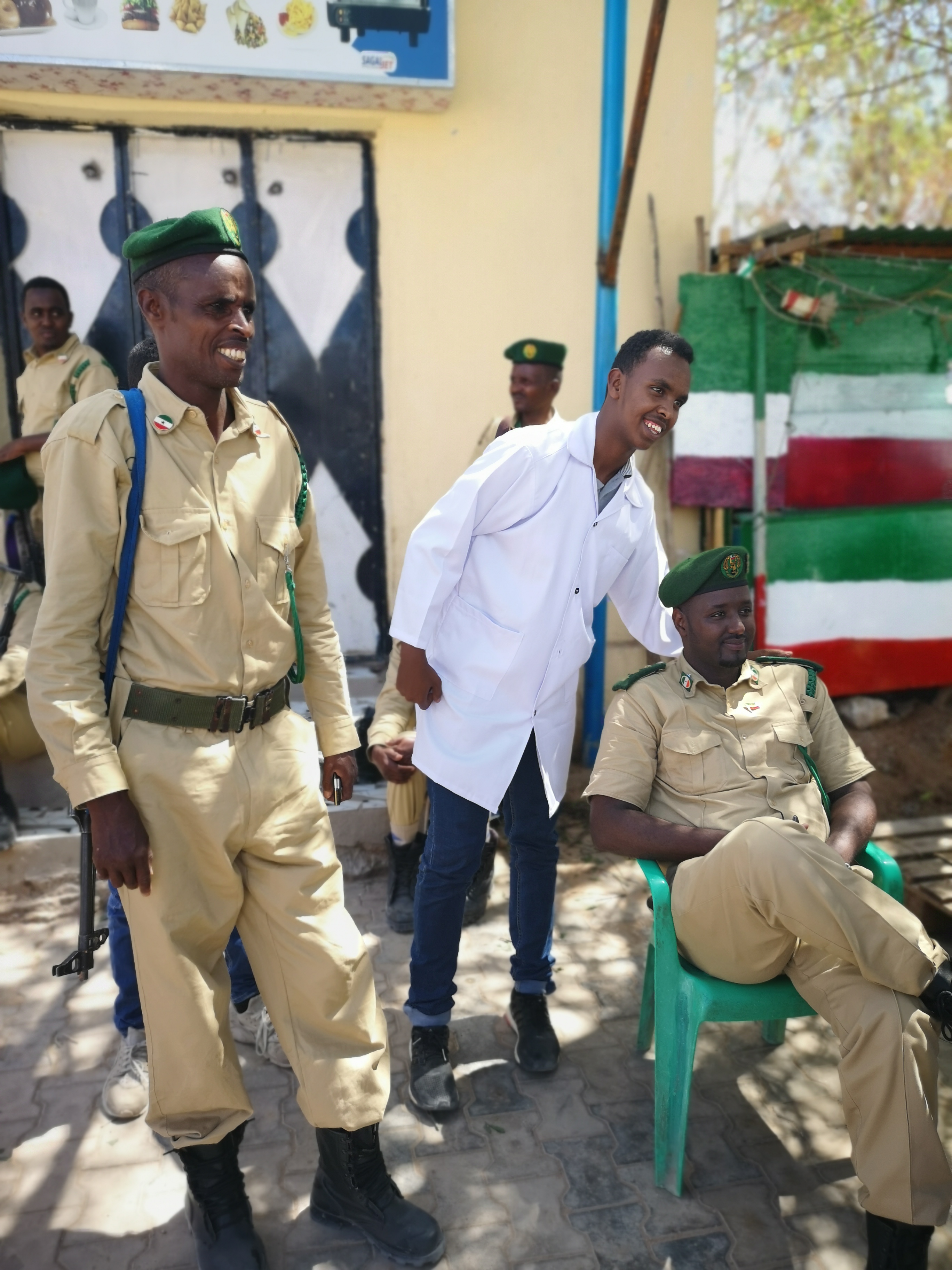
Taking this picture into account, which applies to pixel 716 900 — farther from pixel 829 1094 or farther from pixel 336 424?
pixel 336 424

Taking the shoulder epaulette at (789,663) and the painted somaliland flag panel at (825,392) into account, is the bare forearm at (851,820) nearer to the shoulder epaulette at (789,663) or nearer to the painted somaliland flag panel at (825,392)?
the shoulder epaulette at (789,663)

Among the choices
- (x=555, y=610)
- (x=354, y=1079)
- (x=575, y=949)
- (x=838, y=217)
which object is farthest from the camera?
(x=838, y=217)

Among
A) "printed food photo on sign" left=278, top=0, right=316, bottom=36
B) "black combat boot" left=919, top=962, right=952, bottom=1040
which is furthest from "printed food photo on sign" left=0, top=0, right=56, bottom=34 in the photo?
"black combat boot" left=919, top=962, right=952, bottom=1040

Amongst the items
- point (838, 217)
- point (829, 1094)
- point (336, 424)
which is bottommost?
point (829, 1094)

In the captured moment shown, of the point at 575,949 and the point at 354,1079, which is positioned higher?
the point at 354,1079

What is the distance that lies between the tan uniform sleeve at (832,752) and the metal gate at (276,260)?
2783mm

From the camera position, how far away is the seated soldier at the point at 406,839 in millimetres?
3449

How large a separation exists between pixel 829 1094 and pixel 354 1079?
1.46 meters

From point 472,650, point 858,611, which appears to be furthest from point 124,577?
point 858,611

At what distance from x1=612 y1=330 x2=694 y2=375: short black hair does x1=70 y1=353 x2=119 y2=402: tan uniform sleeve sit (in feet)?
8.67

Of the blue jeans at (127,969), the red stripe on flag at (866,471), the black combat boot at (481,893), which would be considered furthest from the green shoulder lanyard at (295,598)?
the red stripe on flag at (866,471)

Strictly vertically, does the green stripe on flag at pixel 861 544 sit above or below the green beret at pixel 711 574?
below

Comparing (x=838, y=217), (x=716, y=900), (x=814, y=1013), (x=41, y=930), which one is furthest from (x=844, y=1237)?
(x=838, y=217)

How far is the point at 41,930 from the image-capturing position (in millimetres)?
3686
